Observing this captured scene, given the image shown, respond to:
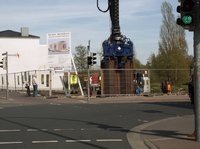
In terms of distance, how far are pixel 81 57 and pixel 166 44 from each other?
47.1 ft

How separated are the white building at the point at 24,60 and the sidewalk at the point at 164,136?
38541 mm

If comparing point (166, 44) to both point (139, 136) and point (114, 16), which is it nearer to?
point (114, 16)

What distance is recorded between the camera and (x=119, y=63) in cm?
4009

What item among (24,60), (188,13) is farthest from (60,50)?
(24,60)

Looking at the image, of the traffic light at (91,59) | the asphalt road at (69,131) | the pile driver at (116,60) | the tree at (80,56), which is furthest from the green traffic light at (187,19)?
the tree at (80,56)

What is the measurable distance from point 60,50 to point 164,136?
31.5 m

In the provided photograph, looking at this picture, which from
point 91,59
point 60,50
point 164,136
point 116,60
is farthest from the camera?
point 60,50

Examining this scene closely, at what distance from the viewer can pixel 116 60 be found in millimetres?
39938

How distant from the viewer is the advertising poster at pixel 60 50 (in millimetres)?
44750

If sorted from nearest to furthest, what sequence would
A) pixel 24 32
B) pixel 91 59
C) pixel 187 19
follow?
pixel 187 19 → pixel 91 59 → pixel 24 32

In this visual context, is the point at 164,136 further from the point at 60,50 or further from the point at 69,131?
the point at 60,50

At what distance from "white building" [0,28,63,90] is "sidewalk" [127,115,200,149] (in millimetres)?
38541

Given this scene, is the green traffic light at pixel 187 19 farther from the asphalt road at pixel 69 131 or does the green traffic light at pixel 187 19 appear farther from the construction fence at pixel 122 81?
the construction fence at pixel 122 81

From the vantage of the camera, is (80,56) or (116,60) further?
(80,56)
